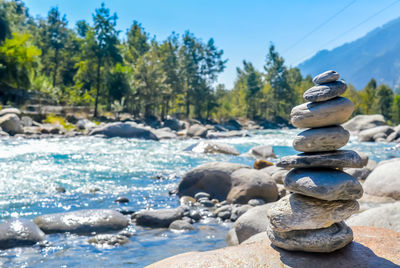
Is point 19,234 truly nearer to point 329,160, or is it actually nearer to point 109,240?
point 109,240

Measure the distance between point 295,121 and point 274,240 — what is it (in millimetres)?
1415

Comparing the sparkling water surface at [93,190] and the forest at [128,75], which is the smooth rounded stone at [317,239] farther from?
the forest at [128,75]

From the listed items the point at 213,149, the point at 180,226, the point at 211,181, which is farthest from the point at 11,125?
the point at 180,226

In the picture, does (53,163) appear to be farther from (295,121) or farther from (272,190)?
(295,121)

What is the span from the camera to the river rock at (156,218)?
805 cm

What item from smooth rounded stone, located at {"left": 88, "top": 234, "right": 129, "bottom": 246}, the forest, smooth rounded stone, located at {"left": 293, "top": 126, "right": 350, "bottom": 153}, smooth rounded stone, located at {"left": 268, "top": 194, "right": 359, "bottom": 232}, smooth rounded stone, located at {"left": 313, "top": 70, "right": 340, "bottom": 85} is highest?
the forest

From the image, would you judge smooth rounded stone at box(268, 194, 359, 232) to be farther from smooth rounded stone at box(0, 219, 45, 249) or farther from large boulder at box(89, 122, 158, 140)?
large boulder at box(89, 122, 158, 140)

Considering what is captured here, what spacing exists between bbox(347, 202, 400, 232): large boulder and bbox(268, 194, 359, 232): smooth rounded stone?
208 centimetres

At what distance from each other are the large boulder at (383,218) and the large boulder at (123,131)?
25246mm

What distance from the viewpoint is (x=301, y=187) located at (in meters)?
3.98

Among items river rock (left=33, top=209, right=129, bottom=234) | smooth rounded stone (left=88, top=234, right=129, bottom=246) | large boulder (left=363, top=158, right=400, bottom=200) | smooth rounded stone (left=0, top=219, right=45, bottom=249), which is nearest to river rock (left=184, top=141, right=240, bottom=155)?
large boulder (left=363, top=158, right=400, bottom=200)

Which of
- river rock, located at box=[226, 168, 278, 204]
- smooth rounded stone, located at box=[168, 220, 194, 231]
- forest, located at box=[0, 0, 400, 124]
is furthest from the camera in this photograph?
forest, located at box=[0, 0, 400, 124]

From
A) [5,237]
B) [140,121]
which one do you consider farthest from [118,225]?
[140,121]

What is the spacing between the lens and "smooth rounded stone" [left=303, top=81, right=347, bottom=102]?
3965mm
